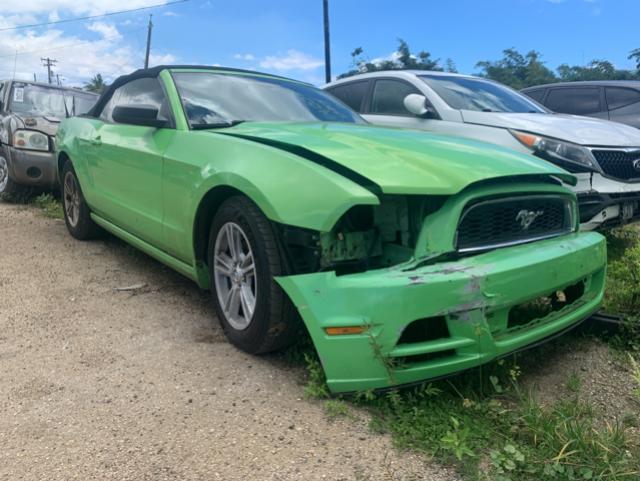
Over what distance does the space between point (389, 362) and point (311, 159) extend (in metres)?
0.98

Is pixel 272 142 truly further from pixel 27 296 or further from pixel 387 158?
pixel 27 296

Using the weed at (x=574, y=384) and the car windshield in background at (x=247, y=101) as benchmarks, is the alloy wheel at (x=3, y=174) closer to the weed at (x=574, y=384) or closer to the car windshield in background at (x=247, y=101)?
the car windshield in background at (x=247, y=101)

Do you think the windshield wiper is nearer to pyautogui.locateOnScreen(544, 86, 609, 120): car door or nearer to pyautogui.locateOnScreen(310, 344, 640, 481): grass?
pyautogui.locateOnScreen(310, 344, 640, 481): grass

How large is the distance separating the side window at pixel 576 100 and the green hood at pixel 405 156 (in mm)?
5620

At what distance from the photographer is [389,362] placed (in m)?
2.26

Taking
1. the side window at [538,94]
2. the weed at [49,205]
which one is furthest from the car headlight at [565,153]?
the weed at [49,205]

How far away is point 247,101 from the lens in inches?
150

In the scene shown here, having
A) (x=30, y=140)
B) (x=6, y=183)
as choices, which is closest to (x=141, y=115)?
(x=30, y=140)

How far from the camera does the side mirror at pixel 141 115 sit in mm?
3535

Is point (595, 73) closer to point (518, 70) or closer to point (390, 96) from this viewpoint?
point (518, 70)

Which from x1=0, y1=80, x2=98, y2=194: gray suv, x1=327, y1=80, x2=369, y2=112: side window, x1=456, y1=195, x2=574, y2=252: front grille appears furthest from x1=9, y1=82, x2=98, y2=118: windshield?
x1=456, y1=195, x2=574, y2=252: front grille

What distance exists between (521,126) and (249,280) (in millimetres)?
3081

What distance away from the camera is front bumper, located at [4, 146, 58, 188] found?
720 centimetres

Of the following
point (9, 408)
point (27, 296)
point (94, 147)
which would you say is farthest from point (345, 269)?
point (94, 147)
